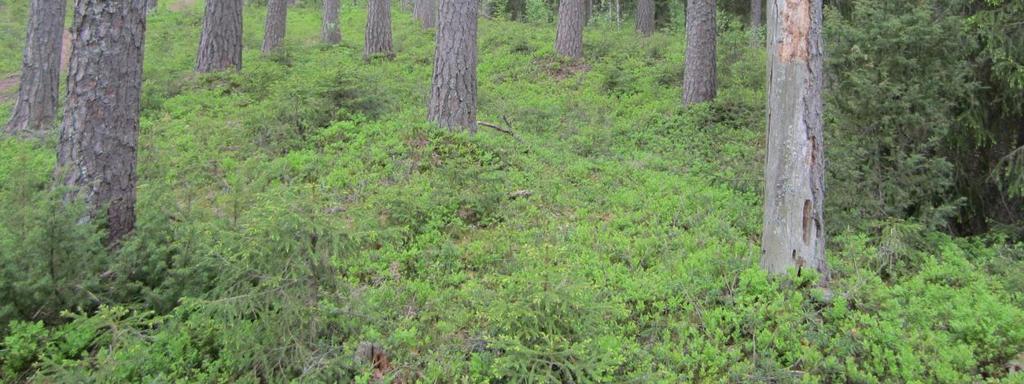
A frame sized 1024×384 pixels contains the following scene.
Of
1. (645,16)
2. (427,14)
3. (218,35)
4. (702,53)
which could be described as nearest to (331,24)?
(427,14)

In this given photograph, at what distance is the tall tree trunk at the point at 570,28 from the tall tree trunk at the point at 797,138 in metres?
10.8

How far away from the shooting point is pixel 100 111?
494 centimetres

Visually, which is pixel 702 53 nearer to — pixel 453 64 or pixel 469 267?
pixel 453 64

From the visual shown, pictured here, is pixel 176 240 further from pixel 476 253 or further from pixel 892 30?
pixel 892 30

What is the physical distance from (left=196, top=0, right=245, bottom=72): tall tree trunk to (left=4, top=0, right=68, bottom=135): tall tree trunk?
95.7 inches

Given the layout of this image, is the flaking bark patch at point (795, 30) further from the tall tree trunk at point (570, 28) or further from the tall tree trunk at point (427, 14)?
the tall tree trunk at point (427, 14)

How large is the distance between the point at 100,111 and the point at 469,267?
3338 millimetres

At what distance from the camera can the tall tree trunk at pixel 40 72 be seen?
9844mm

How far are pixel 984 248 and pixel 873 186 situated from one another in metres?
1.18

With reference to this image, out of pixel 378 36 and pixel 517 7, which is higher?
pixel 517 7

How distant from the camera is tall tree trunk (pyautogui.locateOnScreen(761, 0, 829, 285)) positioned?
16.2 ft

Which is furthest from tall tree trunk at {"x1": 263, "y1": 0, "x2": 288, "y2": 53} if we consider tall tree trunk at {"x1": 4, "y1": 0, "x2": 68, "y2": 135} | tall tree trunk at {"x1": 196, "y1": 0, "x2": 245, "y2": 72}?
tall tree trunk at {"x1": 4, "y1": 0, "x2": 68, "y2": 135}

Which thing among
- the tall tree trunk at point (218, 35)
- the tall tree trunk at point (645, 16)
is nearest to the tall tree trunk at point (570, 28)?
the tall tree trunk at point (645, 16)

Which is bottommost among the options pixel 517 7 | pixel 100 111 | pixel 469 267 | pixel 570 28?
pixel 469 267
